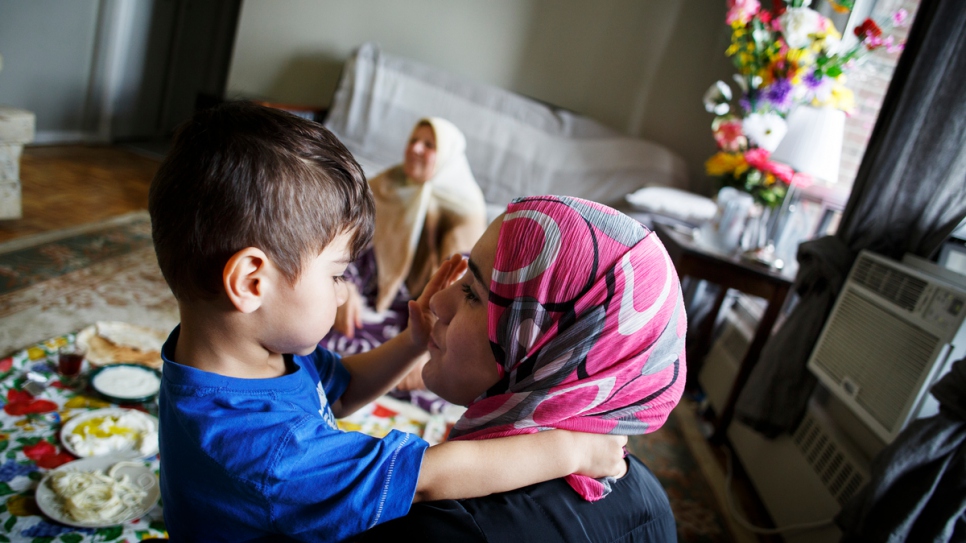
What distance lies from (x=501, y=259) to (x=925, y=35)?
171cm

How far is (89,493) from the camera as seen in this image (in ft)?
3.66

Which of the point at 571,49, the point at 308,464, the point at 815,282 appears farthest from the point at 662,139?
the point at 308,464

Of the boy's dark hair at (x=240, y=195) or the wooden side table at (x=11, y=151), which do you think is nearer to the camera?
the boy's dark hair at (x=240, y=195)

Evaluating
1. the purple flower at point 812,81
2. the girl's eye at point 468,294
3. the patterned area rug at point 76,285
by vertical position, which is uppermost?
the purple flower at point 812,81

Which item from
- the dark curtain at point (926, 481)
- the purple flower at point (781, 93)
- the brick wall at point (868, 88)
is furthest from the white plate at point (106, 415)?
the brick wall at point (868, 88)

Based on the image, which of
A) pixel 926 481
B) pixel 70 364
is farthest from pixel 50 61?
pixel 926 481

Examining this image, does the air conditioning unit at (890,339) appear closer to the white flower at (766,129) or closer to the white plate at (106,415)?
the white flower at (766,129)

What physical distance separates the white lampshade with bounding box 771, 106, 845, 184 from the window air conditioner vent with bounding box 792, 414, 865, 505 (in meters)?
0.79

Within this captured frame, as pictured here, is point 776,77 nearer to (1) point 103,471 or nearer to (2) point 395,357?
(2) point 395,357

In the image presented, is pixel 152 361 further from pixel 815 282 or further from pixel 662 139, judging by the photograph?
pixel 662 139

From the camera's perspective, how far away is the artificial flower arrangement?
6.84 feet

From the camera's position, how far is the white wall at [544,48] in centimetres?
361

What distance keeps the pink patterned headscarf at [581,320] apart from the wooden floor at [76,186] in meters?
2.66

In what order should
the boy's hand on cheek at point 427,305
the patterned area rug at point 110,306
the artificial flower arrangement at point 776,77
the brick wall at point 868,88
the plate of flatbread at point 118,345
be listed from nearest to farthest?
the boy's hand on cheek at point 427,305 → the plate of flatbread at point 118,345 → the patterned area rug at point 110,306 → the artificial flower arrangement at point 776,77 → the brick wall at point 868,88
